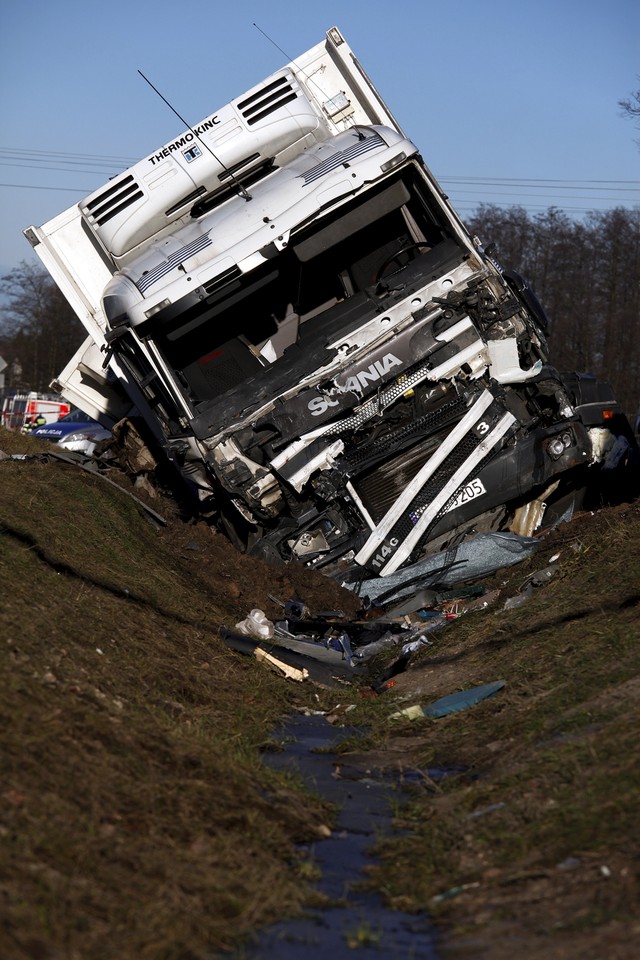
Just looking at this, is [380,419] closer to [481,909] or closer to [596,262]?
[481,909]

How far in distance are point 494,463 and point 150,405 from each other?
9.65 feet

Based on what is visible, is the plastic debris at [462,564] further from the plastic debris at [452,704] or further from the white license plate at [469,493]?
the plastic debris at [452,704]

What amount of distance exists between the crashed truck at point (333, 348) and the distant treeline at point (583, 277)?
40.0 meters

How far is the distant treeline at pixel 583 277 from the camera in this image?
50.9 meters

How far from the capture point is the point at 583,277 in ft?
181

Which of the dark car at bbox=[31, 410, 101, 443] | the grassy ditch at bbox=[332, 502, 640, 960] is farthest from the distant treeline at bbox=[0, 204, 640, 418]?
the grassy ditch at bbox=[332, 502, 640, 960]

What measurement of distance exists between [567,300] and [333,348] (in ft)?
156

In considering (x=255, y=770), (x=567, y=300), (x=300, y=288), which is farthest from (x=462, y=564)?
(x=567, y=300)

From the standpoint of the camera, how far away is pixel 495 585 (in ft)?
30.5

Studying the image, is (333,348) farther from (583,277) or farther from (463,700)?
(583,277)

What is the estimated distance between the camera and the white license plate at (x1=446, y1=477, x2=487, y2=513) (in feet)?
30.1

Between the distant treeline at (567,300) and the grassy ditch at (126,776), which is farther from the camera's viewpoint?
the distant treeline at (567,300)

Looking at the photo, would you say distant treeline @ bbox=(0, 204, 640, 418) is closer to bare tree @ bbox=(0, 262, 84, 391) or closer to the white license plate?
bare tree @ bbox=(0, 262, 84, 391)

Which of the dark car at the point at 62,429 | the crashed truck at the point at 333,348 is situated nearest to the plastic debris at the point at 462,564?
the crashed truck at the point at 333,348
